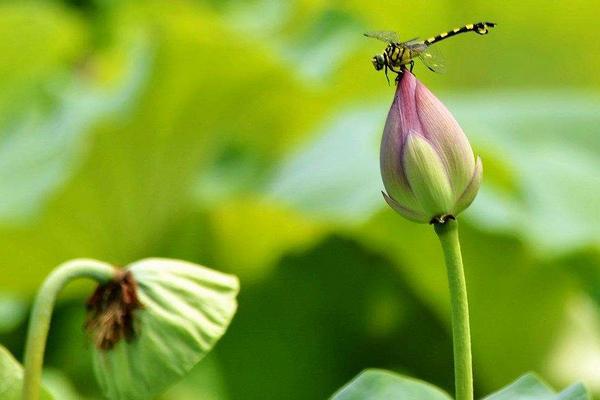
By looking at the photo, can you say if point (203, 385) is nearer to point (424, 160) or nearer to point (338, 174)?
point (338, 174)

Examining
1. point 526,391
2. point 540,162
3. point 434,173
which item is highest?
point 540,162

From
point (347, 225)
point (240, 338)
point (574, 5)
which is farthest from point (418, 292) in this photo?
point (574, 5)

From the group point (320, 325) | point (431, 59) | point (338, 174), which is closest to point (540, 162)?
point (338, 174)

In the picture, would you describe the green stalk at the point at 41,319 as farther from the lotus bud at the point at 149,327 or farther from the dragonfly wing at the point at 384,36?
the dragonfly wing at the point at 384,36

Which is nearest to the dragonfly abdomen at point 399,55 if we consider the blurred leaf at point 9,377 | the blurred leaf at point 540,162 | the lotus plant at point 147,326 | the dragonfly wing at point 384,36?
the dragonfly wing at point 384,36

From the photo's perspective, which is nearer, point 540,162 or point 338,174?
point 338,174
